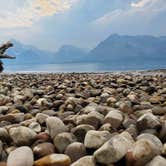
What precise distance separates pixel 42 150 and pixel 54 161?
13.8 inches

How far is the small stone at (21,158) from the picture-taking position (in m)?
2.51


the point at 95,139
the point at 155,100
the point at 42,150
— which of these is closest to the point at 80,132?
the point at 95,139

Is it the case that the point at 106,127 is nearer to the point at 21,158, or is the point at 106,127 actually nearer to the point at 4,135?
the point at 4,135

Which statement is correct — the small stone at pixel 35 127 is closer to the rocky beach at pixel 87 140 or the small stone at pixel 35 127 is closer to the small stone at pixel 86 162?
the rocky beach at pixel 87 140

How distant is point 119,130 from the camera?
3.52m

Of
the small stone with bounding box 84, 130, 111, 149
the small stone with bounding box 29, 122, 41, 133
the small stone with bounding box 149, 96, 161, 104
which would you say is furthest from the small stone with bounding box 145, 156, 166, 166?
the small stone with bounding box 149, 96, 161, 104

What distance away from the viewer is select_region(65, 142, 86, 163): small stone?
9.01 ft

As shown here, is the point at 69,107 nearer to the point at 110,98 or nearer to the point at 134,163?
the point at 110,98

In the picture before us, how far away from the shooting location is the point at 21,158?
2559 mm

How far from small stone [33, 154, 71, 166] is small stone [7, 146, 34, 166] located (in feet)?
0.19

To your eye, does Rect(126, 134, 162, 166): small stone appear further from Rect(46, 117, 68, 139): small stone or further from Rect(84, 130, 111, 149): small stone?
Rect(46, 117, 68, 139): small stone

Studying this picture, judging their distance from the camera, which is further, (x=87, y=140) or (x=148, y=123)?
(x=148, y=123)

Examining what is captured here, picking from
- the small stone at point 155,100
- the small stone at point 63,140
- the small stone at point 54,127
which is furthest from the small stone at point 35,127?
the small stone at point 155,100

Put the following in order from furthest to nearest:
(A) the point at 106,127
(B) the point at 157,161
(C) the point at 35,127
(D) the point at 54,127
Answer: (C) the point at 35,127 < (A) the point at 106,127 < (D) the point at 54,127 < (B) the point at 157,161
